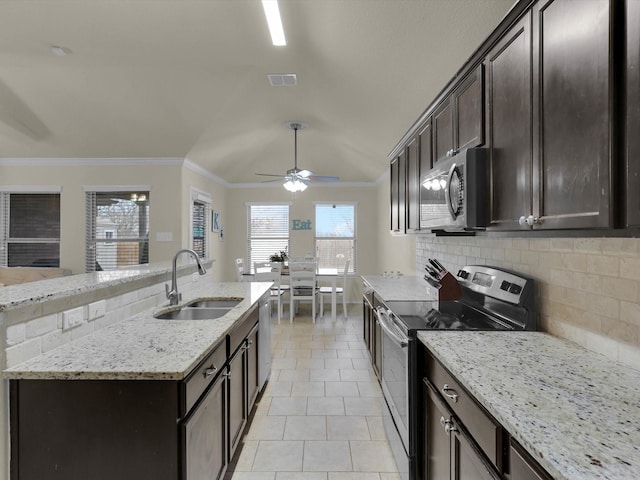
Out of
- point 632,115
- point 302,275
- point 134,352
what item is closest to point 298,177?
point 302,275

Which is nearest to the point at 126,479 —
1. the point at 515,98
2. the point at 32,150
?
the point at 515,98

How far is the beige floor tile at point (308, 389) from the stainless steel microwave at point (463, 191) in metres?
1.82

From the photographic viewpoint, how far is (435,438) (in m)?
1.55

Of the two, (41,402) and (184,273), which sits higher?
(184,273)

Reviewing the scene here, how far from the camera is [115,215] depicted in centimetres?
510

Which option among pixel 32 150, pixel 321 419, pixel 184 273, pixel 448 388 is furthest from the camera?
pixel 32 150

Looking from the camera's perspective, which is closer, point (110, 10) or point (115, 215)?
point (110, 10)

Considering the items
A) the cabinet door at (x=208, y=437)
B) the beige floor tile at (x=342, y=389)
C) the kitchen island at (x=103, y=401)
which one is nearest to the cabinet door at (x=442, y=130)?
the kitchen island at (x=103, y=401)

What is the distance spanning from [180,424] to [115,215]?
4650mm

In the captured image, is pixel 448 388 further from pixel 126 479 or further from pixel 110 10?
pixel 110 10

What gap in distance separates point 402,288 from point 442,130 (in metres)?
1.46

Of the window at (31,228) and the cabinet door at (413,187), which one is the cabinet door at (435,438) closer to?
the cabinet door at (413,187)

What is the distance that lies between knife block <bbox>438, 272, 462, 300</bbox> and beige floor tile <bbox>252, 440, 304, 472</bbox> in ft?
4.47

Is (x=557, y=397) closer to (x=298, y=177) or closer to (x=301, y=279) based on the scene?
(x=298, y=177)
